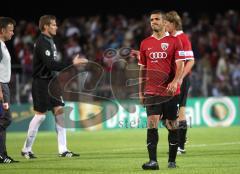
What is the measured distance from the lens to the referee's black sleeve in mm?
14203

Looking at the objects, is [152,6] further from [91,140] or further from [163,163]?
[163,163]

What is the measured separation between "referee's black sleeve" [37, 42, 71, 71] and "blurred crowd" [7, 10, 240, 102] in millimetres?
10411

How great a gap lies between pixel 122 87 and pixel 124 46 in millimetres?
4596

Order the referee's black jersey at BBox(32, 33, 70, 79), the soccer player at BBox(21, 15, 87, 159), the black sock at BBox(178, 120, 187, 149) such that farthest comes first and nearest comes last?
the black sock at BBox(178, 120, 187, 149), the soccer player at BBox(21, 15, 87, 159), the referee's black jersey at BBox(32, 33, 70, 79)

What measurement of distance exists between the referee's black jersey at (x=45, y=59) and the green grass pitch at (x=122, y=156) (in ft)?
5.63

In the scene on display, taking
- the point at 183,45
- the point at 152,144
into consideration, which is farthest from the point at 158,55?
the point at 183,45

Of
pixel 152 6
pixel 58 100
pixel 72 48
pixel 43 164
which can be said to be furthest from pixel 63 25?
pixel 43 164

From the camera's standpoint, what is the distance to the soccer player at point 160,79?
11.5 meters

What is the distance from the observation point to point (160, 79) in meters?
11.8

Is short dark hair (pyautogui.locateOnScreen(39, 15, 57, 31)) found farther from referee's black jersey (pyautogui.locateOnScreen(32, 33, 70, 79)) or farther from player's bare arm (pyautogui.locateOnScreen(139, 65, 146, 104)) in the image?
player's bare arm (pyautogui.locateOnScreen(139, 65, 146, 104))

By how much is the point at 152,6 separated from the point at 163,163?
24.2 metres

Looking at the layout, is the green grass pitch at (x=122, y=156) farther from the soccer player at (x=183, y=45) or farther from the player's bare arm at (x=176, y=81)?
the player's bare arm at (x=176, y=81)

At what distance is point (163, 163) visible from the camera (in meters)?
12.6

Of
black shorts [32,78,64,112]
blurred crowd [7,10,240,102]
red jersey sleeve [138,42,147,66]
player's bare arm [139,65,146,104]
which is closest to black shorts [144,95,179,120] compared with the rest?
player's bare arm [139,65,146,104]
